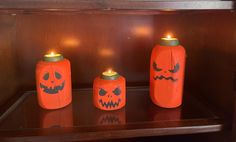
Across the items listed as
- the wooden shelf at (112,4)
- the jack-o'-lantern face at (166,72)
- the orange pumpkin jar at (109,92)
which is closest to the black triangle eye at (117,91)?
the orange pumpkin jar at (109,92)

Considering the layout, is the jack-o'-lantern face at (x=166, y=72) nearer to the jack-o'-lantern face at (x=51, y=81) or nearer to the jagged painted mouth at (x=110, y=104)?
the jagged painted mouth at (x=110, y=104)

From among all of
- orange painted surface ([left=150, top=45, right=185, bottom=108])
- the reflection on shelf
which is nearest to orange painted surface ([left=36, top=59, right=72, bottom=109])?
the reflection on shelf

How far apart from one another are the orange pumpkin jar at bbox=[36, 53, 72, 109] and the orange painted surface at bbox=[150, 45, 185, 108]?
0.74 ft

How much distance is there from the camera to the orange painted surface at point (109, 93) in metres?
0.58

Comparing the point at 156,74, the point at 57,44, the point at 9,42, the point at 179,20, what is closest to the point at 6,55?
the point at 9,42

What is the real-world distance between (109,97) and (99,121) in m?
0.07

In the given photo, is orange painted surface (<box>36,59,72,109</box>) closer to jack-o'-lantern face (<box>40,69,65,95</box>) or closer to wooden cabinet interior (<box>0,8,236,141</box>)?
jack-o'-lantern face (<box>40,69,65,95</box>)

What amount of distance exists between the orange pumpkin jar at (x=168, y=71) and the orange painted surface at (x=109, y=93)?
90 millimetres

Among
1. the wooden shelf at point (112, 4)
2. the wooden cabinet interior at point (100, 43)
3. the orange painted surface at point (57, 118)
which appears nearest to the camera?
the wooden shelf at point (112, 4)

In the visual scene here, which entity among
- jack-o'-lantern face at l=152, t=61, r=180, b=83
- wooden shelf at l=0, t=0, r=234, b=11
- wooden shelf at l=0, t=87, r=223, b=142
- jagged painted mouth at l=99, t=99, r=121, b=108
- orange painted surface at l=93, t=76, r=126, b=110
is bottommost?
wooden shelf at l=0, t=87, r=223, b=142

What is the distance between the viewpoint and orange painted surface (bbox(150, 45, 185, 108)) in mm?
575

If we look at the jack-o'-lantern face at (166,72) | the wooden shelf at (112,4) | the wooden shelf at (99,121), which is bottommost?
the wooden shelf at (99,121)

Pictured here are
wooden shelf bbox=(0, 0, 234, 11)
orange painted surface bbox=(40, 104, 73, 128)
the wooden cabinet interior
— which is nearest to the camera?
wooden shelf bbox=(0, 0, 234, 11)

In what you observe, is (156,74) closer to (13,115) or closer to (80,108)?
(80,108)
